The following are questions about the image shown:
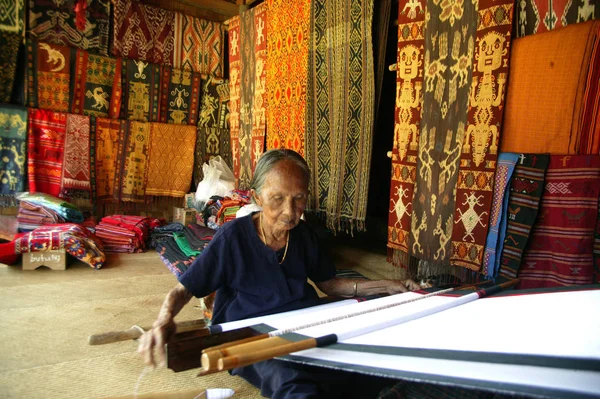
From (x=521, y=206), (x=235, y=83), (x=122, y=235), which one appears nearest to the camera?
(x=521, y=206)

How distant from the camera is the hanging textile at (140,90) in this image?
15.6 ft

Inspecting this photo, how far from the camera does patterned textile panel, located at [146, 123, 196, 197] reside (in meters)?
4.96

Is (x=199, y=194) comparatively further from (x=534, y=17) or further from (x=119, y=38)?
(x=534, y=17)

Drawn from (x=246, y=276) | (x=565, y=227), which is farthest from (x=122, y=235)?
(x=565, y=227)

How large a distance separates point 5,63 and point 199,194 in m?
2.42

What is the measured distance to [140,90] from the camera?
4832 millimetres

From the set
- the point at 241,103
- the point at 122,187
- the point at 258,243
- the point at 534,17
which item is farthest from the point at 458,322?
the point at 122,187

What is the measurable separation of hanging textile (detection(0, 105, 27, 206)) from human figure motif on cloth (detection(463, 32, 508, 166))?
446 cm

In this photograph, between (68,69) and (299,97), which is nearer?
(299,97)

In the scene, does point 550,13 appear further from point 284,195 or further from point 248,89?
point 248,89

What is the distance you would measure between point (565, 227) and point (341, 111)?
1.68 meters

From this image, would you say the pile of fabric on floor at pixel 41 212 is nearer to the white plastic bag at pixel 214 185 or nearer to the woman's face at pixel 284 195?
the white plastic bag at pixel 214 185

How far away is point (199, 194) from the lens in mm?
4469

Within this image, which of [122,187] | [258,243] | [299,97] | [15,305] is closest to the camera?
[258,243]
